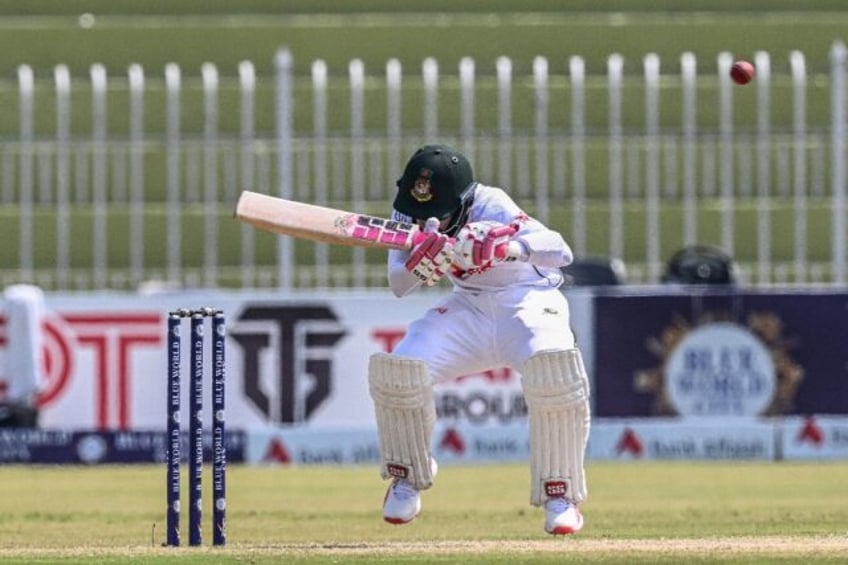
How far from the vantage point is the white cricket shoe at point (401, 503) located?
286 inches

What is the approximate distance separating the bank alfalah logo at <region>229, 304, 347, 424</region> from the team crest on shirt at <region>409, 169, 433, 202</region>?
237 inches

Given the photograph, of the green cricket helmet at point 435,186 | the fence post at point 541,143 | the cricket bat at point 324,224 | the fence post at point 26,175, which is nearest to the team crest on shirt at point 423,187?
the green cricket helmet at point 435,186

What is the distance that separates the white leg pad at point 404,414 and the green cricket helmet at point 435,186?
0.48m

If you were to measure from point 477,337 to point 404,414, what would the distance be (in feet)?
1.18

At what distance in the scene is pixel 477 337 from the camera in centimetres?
731

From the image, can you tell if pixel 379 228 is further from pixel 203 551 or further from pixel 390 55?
pixel 390 55

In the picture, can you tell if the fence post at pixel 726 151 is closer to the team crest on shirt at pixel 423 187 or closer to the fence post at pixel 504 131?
the fence post at pixel 504 131

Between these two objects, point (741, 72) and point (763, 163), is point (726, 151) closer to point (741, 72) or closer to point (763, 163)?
point (763, 163)

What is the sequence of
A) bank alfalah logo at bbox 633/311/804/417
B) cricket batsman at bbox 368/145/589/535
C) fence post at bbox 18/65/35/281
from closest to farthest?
cricket batsman at bbox 368/145/589/535, bank alfalah logo at bbox 633/311/804/417, fence post at bbox 18/65/35/281

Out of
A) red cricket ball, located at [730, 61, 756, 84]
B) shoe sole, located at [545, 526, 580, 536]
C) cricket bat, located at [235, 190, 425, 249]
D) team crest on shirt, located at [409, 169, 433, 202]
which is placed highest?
red cricket ball, located at [730, 61, 756, 84]

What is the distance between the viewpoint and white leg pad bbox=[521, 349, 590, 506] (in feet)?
23.2

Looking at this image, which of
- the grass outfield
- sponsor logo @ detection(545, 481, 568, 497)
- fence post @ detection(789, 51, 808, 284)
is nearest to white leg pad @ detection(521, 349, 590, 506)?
sponsor logo @ detection(545, 481, 568, 497)

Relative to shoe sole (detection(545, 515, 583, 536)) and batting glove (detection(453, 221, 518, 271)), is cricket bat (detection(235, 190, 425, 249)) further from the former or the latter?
shoe sole (detection(545, 515, 583, 536))

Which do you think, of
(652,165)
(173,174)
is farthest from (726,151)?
(173,174)
